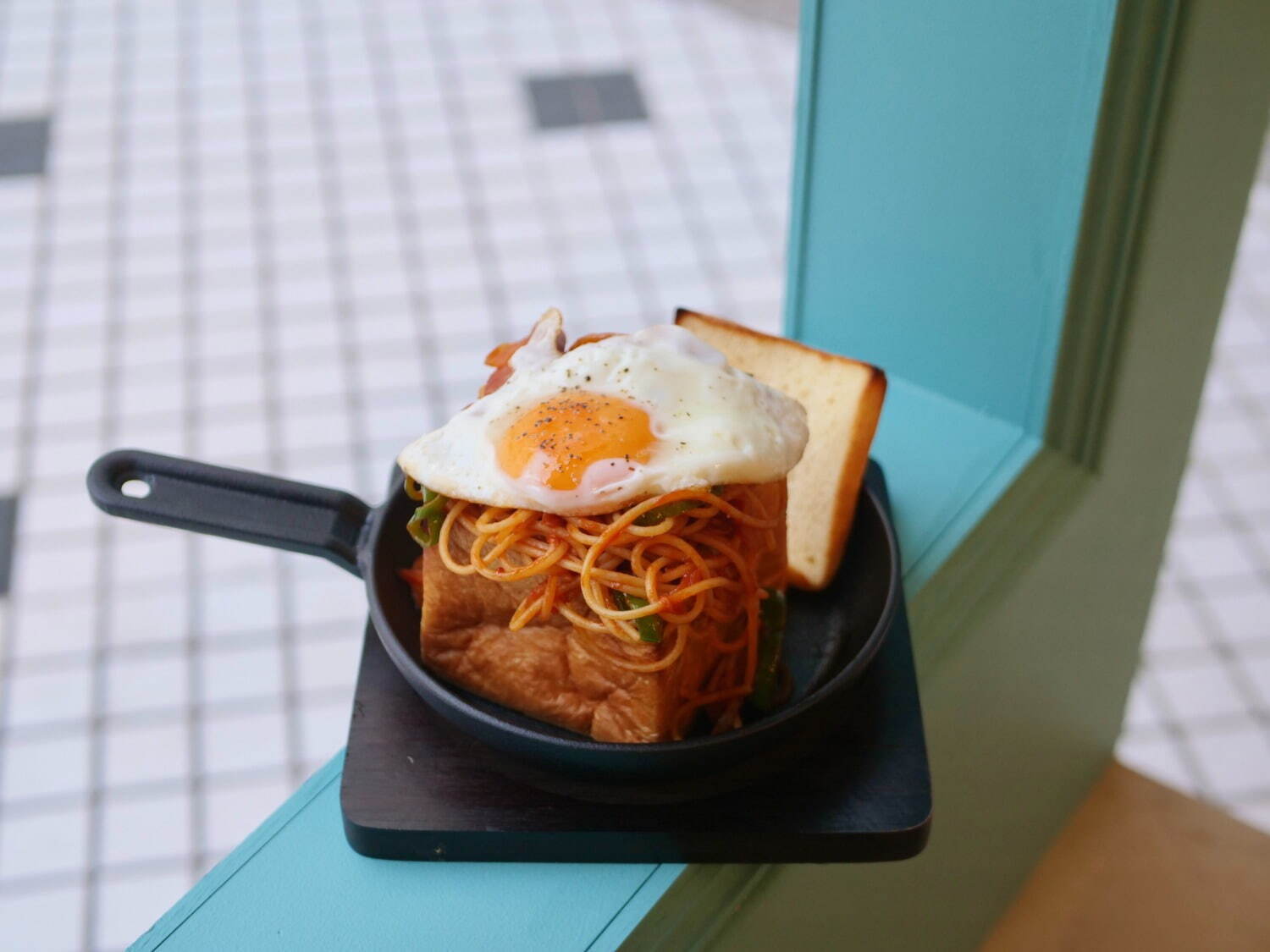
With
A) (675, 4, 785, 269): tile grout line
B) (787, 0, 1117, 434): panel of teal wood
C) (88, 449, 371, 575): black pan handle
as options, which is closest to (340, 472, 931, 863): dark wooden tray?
(88, 449, 371, 575): black pan handle

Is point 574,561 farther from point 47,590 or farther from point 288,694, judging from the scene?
point 47,590

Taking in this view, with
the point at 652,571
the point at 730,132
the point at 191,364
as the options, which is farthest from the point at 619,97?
the point at 652,571

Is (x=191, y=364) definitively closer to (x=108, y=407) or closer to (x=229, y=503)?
(x=108, y=407)

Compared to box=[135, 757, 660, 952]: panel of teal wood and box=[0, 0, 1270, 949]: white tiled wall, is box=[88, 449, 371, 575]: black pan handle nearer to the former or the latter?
box=[135, 757, 660, 952]: panel of teal wood

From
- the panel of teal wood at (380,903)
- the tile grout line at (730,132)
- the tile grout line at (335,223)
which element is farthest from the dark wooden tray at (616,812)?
the tile grout line at (730,132)

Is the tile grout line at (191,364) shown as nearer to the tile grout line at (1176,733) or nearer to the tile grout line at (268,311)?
the tile grout line at (268,311)
